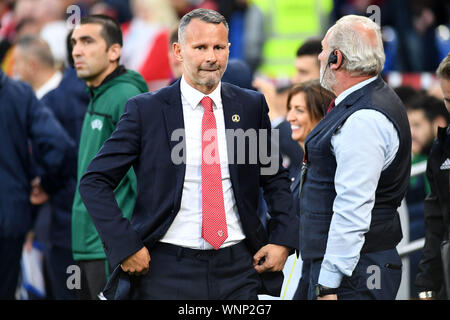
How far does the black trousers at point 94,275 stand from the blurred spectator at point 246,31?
556 centimetres

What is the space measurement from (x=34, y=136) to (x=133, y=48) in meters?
3.90

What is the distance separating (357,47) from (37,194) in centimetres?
344

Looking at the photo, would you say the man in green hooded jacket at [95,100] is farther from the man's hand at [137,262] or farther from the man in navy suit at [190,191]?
the man's hand at [137,262]

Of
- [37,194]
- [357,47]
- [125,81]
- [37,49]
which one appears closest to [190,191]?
[357,47]

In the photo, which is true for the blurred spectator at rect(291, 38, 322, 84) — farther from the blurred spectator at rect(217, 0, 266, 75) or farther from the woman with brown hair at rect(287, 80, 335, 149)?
the blurred spectator at rect(217, 0, 266, 75)

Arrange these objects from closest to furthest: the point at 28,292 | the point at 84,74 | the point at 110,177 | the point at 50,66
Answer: the point at 110,177 < the point at 84,74 < the point at 28,292 < the point at 50,66

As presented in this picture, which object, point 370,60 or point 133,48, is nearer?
point 370,60

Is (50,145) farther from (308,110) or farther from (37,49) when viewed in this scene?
(37,49)

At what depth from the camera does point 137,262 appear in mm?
4289

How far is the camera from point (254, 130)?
4.52 m

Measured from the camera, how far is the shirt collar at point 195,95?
4445 millimetres

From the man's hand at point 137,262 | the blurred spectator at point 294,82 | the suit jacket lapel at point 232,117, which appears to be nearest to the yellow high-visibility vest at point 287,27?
the blurred spectator at point 294,82
